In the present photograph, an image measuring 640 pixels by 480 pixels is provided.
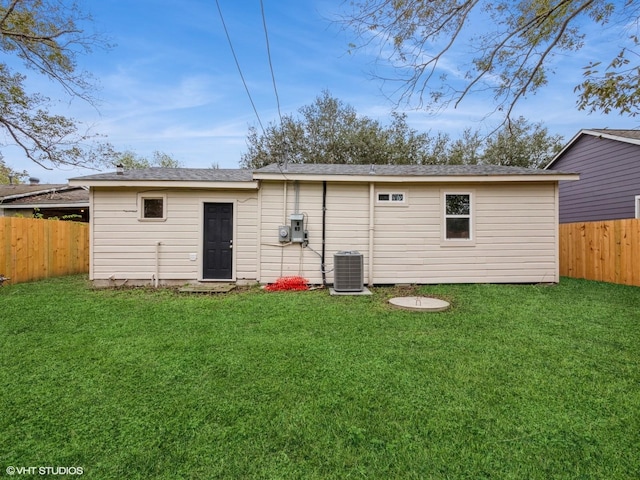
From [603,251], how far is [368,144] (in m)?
11.2

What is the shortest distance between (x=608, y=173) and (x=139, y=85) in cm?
1428

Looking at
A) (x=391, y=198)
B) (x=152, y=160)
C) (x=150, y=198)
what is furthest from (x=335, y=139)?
(x=152, y=160)

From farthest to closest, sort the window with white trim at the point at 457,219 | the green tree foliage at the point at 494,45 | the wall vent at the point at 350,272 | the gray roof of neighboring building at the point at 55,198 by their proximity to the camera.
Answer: the gray roof of neighboring building at the point at 55,198, the window with white trim at the point at 457,219, the wall vent at the point at 350,272, the green tree foliage at the point at 494,45

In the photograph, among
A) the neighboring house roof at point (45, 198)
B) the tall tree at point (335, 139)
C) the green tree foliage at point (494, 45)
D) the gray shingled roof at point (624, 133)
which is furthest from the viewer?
the tall tree at point (335, 139)

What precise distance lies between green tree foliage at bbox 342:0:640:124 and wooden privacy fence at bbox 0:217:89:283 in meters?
8.35

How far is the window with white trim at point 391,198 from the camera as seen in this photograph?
6766 mm

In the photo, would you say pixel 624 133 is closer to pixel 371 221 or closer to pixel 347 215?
pixel 371 221

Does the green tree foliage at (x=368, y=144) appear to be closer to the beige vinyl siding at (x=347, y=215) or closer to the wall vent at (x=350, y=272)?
the beige vinyl siding at (x=347, y=215)

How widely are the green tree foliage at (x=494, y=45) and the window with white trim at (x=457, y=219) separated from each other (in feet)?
7.42

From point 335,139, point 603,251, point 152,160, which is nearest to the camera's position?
point 603,251

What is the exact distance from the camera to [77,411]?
2090 millimetres

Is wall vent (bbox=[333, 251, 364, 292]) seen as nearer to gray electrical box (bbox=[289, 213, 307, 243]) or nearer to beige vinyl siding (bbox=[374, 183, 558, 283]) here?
beige vinyl siding (bbox=[374, 183, 558, 283])

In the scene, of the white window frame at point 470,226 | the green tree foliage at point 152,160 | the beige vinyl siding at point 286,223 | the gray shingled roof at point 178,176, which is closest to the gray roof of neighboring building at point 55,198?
the gray shingled roof at point 178,176

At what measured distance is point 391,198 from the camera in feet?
22.2
